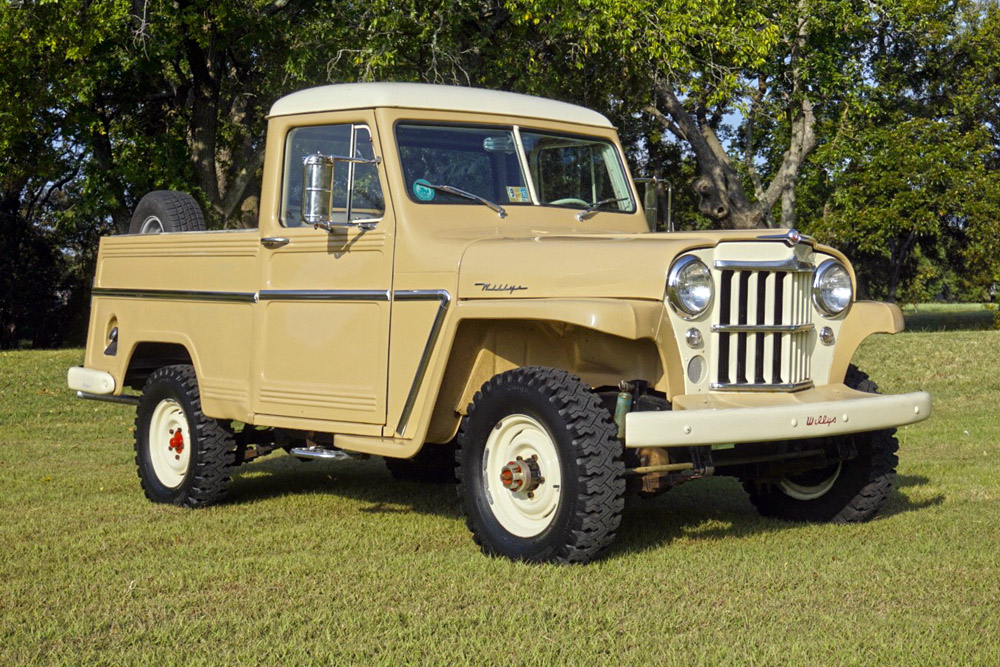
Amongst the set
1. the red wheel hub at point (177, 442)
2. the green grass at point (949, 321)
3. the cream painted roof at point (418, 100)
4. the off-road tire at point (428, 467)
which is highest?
the green grass at point (949, 321)

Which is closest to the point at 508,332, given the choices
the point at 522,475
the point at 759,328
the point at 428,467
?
the point at 522,475

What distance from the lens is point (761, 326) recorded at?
20.7 ft

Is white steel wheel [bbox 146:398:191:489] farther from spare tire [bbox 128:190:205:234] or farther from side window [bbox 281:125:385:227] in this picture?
side window [bbox 281:125:385:227]

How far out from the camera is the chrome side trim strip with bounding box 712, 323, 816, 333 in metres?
Result: 6.16

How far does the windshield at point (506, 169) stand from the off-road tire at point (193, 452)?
2.29 meters

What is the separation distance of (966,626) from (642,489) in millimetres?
1842

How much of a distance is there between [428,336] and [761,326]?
1.65 m

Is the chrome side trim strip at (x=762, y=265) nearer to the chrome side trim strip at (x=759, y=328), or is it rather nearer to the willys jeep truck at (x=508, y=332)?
the willys jeep truck at (x=508, y=332)

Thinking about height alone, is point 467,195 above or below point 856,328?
above

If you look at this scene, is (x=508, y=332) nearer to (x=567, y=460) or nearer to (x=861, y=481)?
(x=567, y=460)

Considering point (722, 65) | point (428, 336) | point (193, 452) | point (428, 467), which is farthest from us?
point (722, 65)

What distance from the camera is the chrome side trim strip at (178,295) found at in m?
7.80

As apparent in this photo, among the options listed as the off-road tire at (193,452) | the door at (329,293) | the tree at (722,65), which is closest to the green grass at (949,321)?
the tree at (722,65)

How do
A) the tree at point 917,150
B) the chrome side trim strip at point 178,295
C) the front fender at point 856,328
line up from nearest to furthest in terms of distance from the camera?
the front fender at point 856,328 → the chrome side trim strip at point 178,295 → the tree at point 917,150
